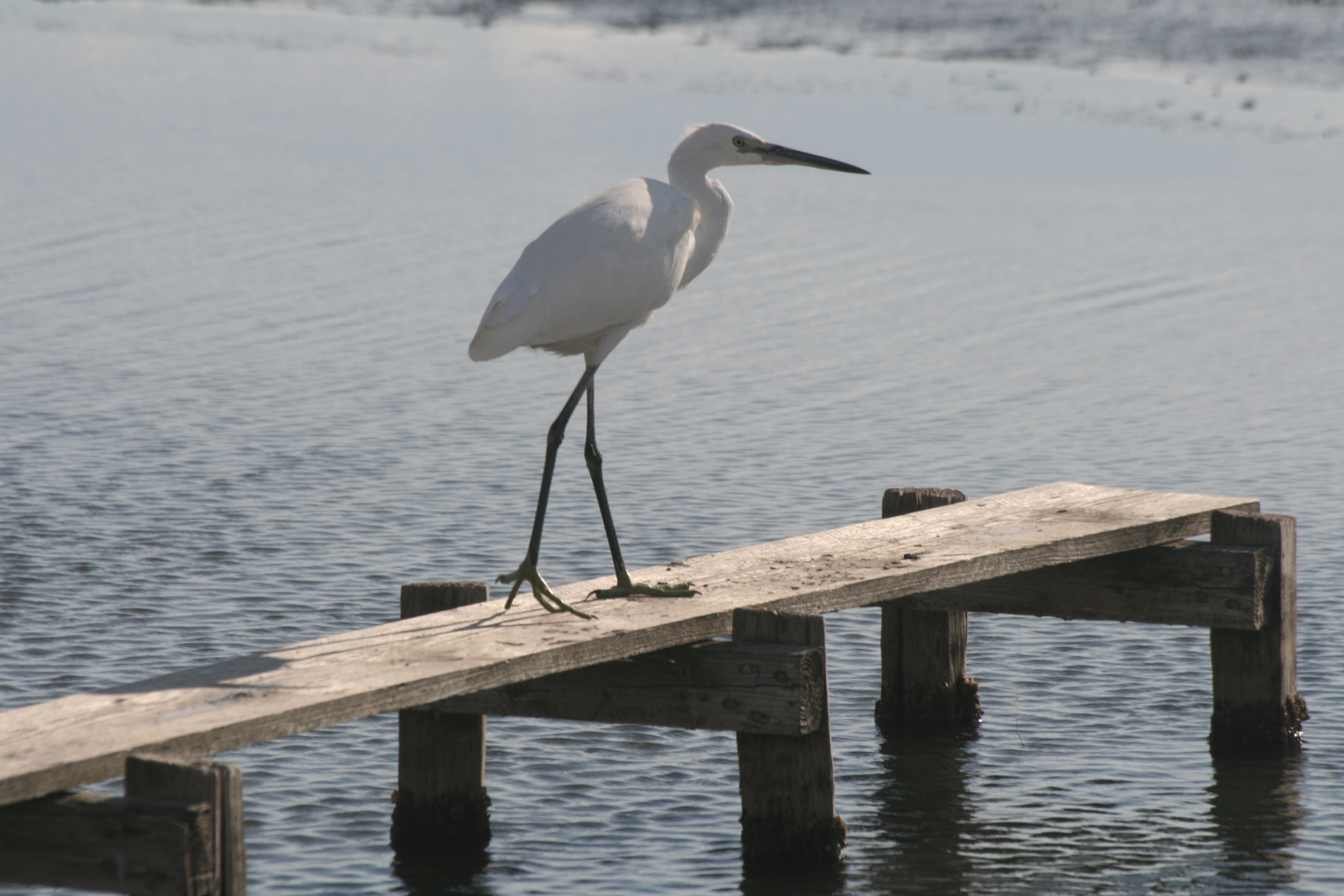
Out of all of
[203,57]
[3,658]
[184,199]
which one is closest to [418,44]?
[203,57]

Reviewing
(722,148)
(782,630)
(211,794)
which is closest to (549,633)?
(782,630)

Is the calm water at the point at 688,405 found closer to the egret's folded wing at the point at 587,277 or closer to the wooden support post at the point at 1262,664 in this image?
the wooden support post at the point at 1262,664

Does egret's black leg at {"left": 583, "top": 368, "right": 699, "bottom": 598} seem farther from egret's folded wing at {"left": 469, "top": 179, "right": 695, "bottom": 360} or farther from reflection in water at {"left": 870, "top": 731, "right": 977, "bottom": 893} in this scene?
reflection in water at {"left": 870, "top": 731, "right": 977, "bottom": 893}

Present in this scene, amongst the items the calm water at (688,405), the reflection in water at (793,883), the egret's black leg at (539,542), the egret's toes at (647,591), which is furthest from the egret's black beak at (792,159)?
the reflection in water at (793,883)

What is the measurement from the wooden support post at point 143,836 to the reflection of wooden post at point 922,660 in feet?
12.9

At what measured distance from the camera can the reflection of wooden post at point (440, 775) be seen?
623 centimetres

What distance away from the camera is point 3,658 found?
8016 millimetres

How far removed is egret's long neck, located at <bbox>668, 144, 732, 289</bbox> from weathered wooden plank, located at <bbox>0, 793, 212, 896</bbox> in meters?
3.12

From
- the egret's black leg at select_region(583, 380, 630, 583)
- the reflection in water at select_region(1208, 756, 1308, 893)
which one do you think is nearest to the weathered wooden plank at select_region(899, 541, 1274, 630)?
the reflection in water at select_region(1208, 756, 1308, 893)

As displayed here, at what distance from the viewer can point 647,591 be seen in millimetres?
6070

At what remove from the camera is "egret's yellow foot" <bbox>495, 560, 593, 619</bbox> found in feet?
19.1

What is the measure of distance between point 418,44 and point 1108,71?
13.5m

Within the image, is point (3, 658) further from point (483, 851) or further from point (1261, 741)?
point (1261, 741)

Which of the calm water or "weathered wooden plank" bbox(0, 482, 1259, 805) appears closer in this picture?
"weathered wooden plank" bbox(0, 482, 1259, 805)
